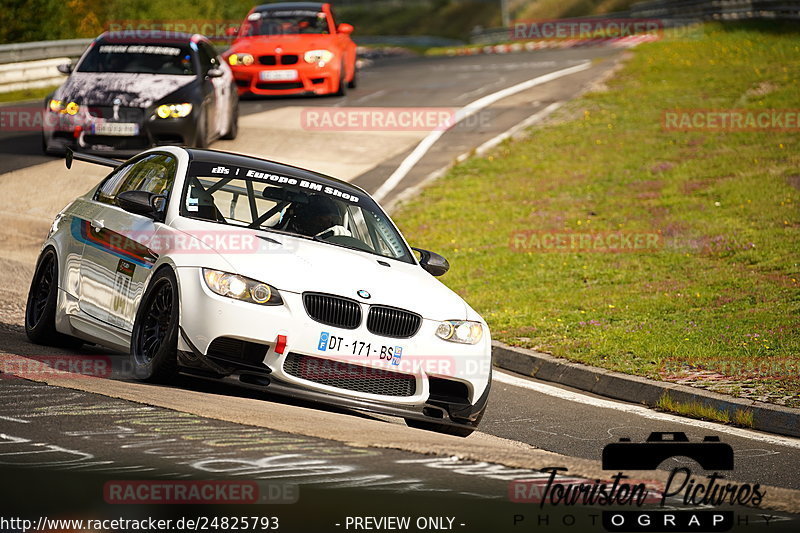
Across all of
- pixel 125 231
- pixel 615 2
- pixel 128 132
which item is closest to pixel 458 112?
pixel 128 132

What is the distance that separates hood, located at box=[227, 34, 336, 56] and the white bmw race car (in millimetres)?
16419

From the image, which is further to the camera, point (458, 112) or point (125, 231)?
point (458, 112)

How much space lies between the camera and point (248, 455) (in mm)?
6035

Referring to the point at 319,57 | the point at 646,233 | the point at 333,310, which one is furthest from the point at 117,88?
the point at 333,310

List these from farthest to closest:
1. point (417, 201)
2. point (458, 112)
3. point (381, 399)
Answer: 1. point (458, 112)
2. point (417, 201)
3. point (381, 399)

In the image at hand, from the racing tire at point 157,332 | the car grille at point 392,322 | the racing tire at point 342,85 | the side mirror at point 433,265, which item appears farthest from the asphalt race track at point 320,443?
the racing tire at point 342,85

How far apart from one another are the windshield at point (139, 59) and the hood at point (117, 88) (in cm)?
28

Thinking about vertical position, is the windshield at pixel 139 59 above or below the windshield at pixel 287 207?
above

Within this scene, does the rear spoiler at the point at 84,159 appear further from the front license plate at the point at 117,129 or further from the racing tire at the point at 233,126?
the racing tire at the point at 233,126

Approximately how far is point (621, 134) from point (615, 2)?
67759 millimetres

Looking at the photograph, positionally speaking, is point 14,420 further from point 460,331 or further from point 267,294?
point 460,331

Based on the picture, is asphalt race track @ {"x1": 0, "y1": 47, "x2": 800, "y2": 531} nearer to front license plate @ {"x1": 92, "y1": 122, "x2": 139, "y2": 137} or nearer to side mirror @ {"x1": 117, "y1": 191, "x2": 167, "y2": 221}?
side mirror @ {"x1": 117, "y1": 191, "x2": 167, "y2": 221}

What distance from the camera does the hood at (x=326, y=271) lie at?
7.66m

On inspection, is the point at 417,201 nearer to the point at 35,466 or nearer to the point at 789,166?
the point at 789,166
